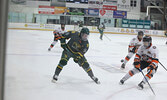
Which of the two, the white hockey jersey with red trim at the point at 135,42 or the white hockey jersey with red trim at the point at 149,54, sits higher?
the white hockey jersey with red trim at the point at 135,42

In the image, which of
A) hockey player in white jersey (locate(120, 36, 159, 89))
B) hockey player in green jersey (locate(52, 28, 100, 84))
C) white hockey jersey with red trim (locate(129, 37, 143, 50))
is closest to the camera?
hockey player in green jersey (locate(52, 28, 100, 84))

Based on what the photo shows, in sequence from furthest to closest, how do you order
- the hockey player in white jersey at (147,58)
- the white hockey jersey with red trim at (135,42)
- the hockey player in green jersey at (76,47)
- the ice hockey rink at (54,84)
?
the white hockey jersey with red trim at (135,42)
the hockey player in white jersey at (147,58)
the hockey player in green jersey at (76,47)
the ice hockey rink at (54,84)

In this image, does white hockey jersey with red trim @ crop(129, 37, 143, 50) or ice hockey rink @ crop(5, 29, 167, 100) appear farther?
white hockey jersey with red trim @ crop(129, 37, 143, 50)

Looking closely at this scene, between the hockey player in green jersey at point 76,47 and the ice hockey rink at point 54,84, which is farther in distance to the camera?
the hockey player in green jersey at point 76,47

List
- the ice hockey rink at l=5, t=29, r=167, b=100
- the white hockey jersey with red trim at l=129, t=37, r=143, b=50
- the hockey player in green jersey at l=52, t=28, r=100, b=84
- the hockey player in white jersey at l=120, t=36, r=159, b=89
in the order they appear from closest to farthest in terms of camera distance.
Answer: the ice hockey rink at l=5, t=29, r=167, b=100
the hockey player in green jersey at l=52, t=28, r=100, b=84
the hockey player in white jersey at l=120, t=36, r=159, b=89
the white hockey jersey with red trim at l=129, t=37, r=143, b=50

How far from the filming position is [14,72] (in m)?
0.82

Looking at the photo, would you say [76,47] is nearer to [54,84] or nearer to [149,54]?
[54,84]

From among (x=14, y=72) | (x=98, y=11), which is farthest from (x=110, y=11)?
(x=14, y=72)

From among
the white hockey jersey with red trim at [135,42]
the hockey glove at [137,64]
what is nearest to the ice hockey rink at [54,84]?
the hockey glove at [137,64]

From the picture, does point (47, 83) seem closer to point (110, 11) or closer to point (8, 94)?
point (8, 94)

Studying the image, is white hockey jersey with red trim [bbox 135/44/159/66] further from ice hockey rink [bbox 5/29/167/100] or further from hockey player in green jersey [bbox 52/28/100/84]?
hockey player in green jersey [bbox 52/28/100/84]

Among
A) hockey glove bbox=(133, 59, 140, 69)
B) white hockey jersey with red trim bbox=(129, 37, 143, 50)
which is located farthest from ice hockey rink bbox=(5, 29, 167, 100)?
white hockey jersey with red trim bbox=(129, 37, 143, 50)

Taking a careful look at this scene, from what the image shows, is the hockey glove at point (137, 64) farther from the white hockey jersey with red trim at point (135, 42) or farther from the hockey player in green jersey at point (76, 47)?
the white hockey jersey with red trim at point (135, 42)

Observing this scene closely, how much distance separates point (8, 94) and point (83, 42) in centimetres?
167
